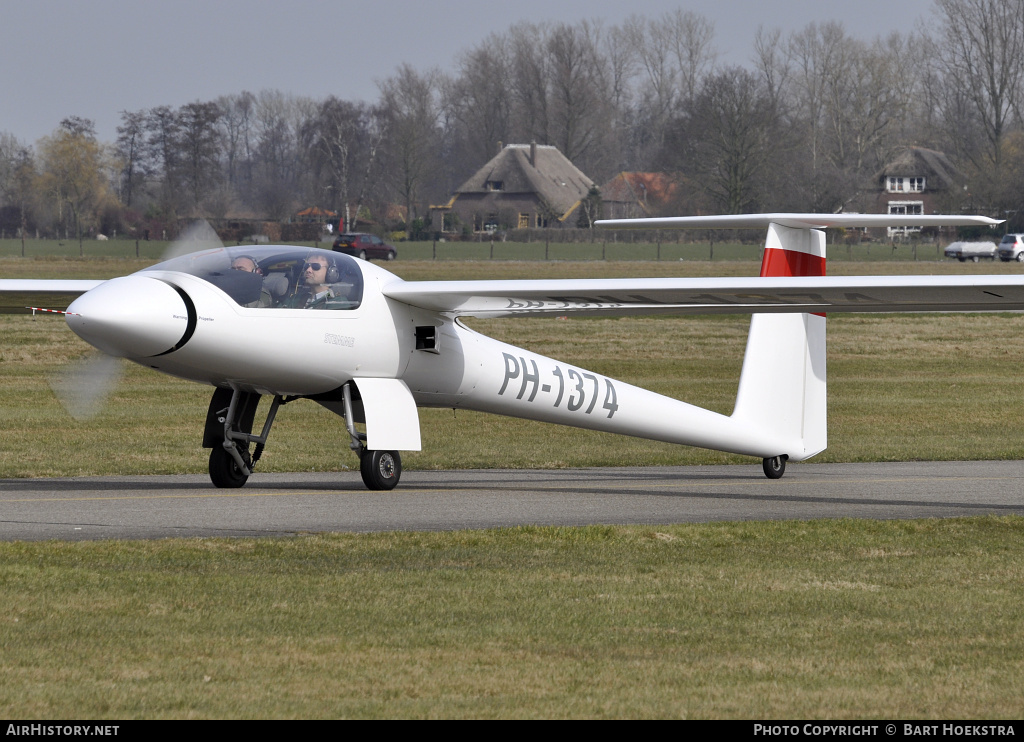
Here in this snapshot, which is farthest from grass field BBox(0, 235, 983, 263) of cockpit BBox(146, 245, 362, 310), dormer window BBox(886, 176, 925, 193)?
cockpit BBox(146, 245, 362, 310)

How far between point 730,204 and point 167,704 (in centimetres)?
9655

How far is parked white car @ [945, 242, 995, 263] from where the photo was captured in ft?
274

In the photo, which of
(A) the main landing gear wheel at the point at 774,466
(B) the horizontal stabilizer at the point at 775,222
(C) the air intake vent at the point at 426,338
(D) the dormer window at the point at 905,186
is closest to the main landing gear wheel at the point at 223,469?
(C) the air intake vent at the point at 426,338

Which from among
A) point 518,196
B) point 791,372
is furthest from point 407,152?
point 791,372

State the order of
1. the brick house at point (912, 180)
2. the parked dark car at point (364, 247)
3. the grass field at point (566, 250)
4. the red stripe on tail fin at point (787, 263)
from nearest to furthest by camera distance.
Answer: the red stripe on tail fin at point (787, 263)
the grass field at point (566, 250)
the parked dark car at point (364, 247)
the brick house at point (912, 180)

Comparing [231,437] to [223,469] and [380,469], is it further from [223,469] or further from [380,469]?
[380,469]

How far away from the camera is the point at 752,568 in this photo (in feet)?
29.6

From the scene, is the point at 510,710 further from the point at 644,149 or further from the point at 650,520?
the point at 644,149

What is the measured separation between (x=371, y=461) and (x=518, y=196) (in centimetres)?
11657

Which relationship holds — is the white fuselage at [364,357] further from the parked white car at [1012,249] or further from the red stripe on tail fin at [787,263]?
the parked white car at [1012,249]

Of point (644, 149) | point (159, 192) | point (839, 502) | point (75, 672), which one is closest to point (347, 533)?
point (75, 672)

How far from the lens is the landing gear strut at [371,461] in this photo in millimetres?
12945

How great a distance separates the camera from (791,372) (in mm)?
15906

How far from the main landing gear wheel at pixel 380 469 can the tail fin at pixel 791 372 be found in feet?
14.7
